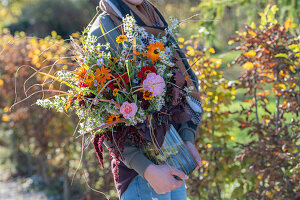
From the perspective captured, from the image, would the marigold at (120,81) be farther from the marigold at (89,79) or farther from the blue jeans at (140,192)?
the blue jeans at (140,192)

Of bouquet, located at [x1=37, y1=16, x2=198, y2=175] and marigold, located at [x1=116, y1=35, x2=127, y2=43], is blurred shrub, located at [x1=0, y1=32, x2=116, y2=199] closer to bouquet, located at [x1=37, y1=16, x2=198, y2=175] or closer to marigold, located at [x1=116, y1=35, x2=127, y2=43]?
bouquet, located at [x1=37, y1=16, x2=198, y2=175]

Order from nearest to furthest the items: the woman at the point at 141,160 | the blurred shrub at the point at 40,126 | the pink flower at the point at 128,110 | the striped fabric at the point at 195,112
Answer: the pink flower at the point at 128,110 → the woman at the point at 141,160 → the striped fabric at the point at 195,112 → the blurred shrub at the point at 40,126

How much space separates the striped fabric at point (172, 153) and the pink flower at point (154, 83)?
0.84ft

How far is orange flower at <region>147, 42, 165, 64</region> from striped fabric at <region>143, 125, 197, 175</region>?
339 millimetres

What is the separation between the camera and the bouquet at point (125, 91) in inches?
62.7

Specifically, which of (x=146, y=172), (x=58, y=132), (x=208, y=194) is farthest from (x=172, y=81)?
(x=58, y=132)

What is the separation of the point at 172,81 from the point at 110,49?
334 mm

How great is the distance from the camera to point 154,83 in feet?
5.13

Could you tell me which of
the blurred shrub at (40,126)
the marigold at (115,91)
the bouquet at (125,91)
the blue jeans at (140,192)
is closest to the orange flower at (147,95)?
the bouquet at (125,91)

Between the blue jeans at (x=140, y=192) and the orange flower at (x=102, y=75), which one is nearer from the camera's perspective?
the orange flower at (x=102, y=75)

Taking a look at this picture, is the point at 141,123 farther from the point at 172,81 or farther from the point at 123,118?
the point at 172,81

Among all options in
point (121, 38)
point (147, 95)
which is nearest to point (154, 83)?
point (147, 95)

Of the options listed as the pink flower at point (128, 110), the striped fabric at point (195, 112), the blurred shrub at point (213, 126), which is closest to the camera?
the pink flower at point (128, 110)

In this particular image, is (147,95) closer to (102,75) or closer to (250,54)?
(102,75)
